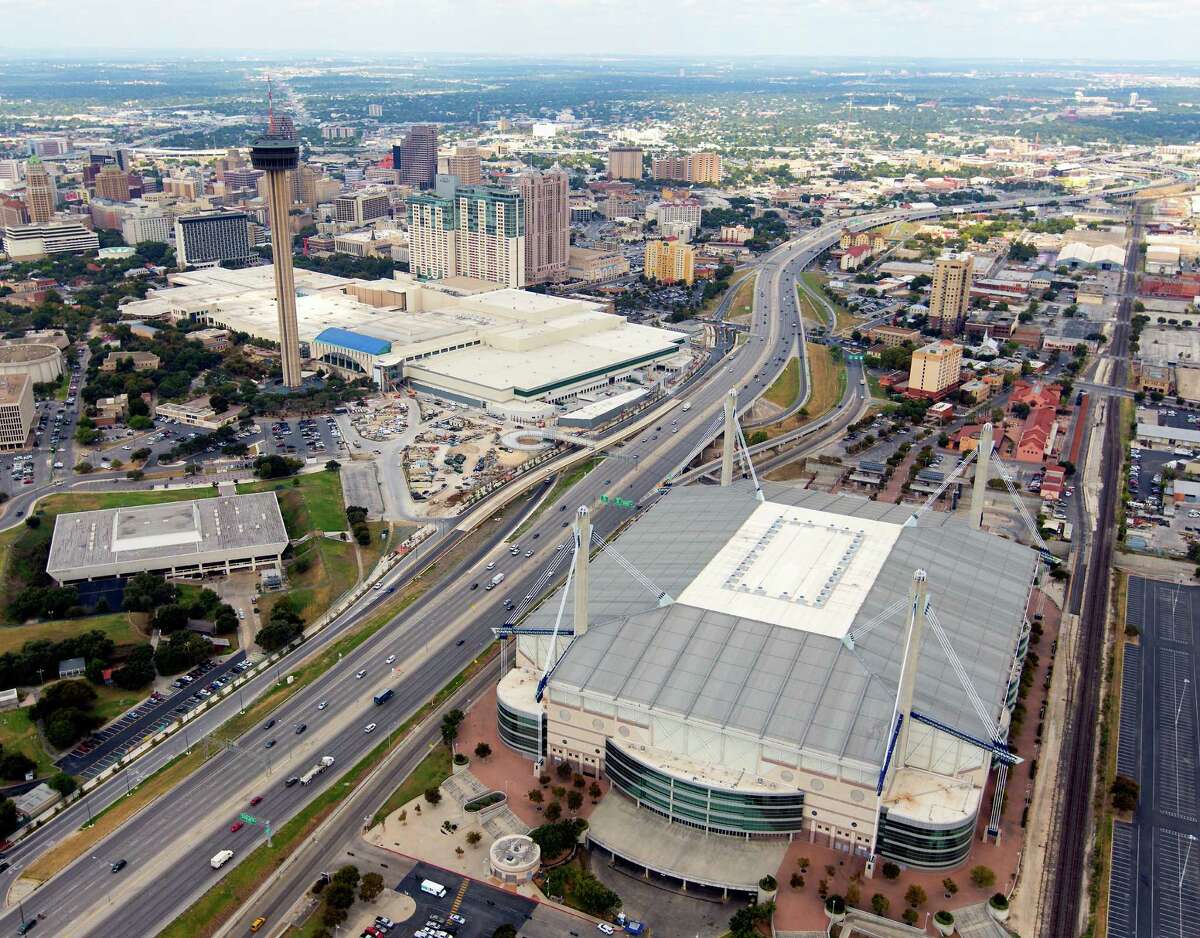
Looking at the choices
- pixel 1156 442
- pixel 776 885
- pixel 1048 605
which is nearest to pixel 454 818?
pixel 776 885

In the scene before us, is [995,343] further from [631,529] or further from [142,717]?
[142,717]

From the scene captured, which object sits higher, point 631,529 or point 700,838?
point 631,529

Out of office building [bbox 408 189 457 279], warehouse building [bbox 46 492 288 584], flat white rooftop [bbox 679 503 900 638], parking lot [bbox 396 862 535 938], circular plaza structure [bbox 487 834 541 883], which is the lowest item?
parking lot [bbox 396 862 535 938]

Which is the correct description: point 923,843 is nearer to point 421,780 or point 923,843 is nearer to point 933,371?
point 421,780

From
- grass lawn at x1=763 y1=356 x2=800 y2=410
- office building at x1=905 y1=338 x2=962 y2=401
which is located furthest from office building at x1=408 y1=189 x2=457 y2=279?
office building at x1=905 y1=338 x2=962 y2=401

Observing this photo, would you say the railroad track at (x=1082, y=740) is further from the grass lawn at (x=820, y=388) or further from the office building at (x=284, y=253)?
the office building at (x=284, y=253)

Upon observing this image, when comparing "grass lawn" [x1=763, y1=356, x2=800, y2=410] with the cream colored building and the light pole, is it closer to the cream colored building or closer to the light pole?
the cream colored building
